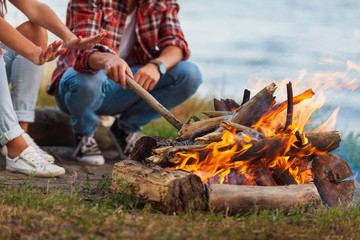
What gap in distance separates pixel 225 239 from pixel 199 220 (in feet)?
0.92

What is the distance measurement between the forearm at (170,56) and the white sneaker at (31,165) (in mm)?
1358

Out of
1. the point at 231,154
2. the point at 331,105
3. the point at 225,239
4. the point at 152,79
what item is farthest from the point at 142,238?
the point at 152,79

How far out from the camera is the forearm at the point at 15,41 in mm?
3047

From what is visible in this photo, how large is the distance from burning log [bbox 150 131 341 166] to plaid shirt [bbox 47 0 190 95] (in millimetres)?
1697

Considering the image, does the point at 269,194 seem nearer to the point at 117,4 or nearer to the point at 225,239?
the point at 225,239

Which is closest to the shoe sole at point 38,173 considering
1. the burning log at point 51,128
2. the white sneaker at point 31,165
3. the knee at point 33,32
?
the white sneaker at point 31,165

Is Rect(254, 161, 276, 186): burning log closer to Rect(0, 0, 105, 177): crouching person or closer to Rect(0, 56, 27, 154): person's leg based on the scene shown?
Rect(0, 0, 105, 177): crouching person

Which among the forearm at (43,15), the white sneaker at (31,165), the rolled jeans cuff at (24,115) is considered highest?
the forearm at (43,15)

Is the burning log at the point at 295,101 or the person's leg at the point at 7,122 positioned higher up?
the burning log at the point at 295,101

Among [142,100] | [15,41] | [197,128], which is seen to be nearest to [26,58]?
[15,41]

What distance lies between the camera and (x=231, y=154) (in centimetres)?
253

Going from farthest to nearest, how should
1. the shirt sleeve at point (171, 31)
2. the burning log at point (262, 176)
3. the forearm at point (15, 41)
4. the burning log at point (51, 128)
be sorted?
the burning log at point (51, 128)
the shirt sleeve at point (171, 31)
the forearm at point (15, 41)
the burning log at point (262, 176)

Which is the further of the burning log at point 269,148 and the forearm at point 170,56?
the forearm at point 170,56

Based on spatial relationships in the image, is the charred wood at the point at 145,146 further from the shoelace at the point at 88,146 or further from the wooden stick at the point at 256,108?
the shoelace at the point at 88,146
